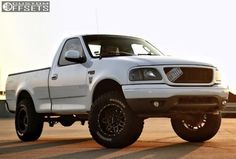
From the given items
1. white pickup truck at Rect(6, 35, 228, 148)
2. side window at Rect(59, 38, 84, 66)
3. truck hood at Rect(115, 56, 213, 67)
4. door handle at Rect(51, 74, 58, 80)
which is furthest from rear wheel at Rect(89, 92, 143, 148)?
door handle at Rect(51, 74, 58, 80)

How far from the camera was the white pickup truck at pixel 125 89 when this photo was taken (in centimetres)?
884

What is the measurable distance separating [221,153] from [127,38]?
333cm

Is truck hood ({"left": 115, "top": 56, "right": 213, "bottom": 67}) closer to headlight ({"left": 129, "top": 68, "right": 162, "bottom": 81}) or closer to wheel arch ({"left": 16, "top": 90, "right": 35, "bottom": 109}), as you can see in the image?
headlight ({"left": 129, "top": 68, "right": 162, "bottom": 81})

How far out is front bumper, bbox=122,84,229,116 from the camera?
8.74 meters

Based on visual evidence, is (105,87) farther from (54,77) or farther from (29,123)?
(29,123)

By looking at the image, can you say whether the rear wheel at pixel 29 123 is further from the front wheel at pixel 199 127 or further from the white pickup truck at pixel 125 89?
the front wheel at pixel 199 127

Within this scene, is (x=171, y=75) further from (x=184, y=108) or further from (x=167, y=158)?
(x=167, y=158)

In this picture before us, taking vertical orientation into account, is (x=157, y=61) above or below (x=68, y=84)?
above

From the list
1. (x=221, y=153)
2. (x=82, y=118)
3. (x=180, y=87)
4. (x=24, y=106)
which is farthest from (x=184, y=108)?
(x=24, y=106)

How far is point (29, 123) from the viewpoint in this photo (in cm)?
1139

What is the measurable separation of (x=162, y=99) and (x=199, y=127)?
1.98 metres

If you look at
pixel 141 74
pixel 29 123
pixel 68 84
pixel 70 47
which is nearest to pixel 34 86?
pixel 29 123

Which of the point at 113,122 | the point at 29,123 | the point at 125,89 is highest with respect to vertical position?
the point at 125,89

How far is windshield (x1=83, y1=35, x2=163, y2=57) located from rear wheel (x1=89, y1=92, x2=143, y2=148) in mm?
1143
